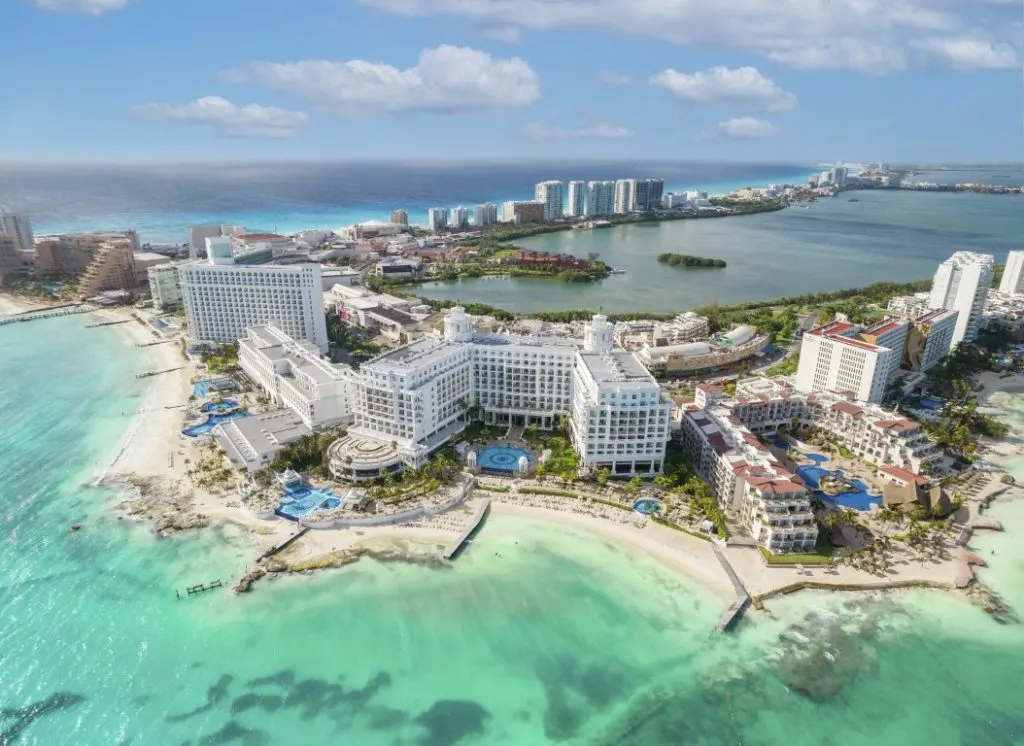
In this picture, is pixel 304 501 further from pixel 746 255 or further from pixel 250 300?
pixel 746 255

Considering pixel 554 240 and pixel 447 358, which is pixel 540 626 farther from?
pixel 554 240

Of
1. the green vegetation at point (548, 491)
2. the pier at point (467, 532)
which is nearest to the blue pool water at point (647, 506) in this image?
the green vegetation at point (548, 491)

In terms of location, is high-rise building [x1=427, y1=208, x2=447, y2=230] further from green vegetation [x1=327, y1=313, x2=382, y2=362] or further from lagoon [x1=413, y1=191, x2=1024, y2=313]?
green vegetation [x1=327, y1=313, x2=382, y2=362]

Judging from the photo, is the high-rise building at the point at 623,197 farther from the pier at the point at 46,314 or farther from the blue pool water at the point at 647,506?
the blue pool water at the point at 647,506

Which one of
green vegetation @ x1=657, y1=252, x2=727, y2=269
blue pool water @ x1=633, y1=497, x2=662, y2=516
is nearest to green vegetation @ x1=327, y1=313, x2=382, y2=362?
blue pool water @ x1=633, y1=497, x2=662, y2=516

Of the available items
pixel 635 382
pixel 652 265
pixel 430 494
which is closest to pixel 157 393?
pixel 430 494
